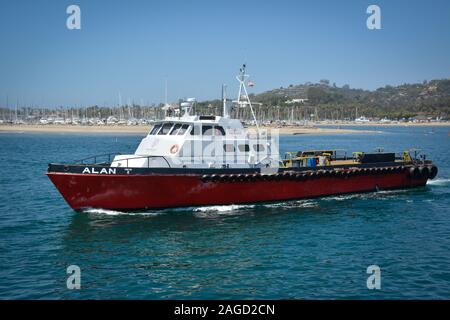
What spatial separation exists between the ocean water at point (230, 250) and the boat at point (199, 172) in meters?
0.68

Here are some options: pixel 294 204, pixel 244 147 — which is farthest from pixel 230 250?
pixel 294 204

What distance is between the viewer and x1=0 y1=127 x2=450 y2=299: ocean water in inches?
472

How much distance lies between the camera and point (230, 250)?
1526cm

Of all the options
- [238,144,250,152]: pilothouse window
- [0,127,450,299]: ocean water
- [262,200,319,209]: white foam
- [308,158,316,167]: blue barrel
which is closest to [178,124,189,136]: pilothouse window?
[238,144,250,152]: pilothouse window

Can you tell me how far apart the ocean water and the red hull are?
477 mm

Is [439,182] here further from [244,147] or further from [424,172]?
[244,147]

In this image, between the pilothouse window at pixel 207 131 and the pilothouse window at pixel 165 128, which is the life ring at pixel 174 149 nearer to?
the pilothouse window at pixel 165 128

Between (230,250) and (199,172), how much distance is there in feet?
17.8

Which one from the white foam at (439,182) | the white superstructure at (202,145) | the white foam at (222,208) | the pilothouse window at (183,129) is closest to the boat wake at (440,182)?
the white foam at (439,182)

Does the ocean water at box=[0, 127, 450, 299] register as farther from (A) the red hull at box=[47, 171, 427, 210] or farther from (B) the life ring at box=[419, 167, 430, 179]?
(B) the life ring at box=[419, 167, 430, 179]

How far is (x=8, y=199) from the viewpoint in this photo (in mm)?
23703

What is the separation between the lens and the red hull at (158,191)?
18.6 metres
